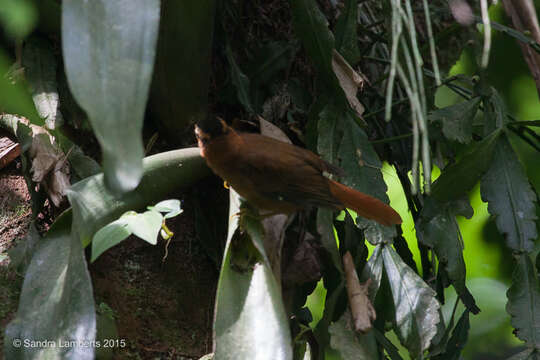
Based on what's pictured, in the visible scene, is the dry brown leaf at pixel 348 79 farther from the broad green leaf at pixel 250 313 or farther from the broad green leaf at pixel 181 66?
the broad green leaf at pixel 250 313

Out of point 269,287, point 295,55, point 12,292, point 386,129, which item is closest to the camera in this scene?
point 269,287

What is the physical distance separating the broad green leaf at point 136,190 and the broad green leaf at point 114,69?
258mm

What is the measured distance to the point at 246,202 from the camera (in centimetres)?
117

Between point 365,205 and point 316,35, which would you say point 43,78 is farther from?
point 365,205

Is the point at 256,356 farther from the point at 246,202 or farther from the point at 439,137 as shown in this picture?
the point at 439,137

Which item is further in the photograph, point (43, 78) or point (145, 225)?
point (43, 78)

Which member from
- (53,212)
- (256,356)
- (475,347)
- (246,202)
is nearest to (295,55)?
(246,202)

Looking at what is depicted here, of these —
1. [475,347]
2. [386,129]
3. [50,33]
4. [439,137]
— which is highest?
[50,33]

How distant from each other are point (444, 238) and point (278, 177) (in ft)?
1.32

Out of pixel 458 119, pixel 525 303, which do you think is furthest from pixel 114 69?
pixel 525 303

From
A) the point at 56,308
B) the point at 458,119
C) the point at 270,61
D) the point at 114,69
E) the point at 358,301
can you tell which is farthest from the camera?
the point at 270,61

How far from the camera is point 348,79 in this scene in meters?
1.31

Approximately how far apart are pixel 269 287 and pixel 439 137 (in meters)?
0.70

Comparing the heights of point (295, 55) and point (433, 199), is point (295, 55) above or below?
above
